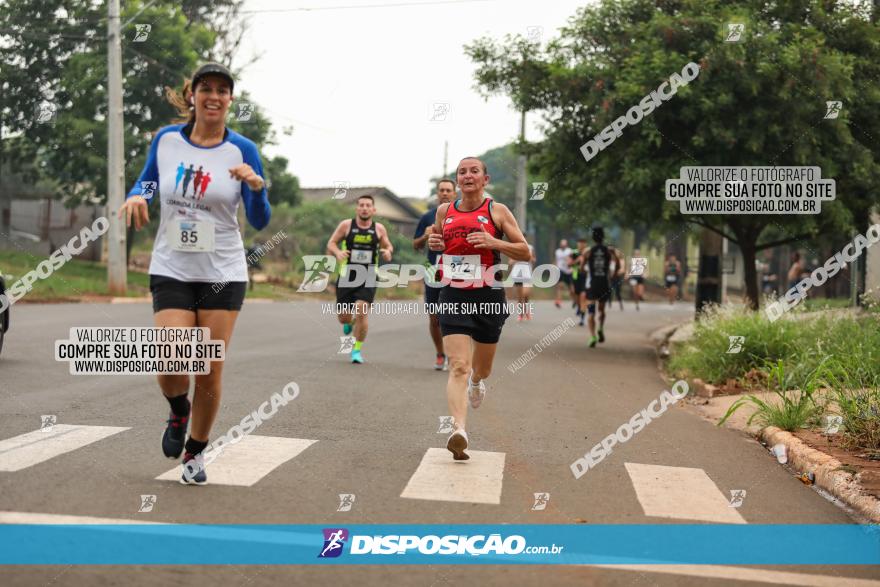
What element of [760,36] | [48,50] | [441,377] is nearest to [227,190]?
[441,377]

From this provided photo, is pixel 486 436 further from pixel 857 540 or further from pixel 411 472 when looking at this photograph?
pixel 857 540

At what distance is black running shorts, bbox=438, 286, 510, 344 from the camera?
7.25 meters

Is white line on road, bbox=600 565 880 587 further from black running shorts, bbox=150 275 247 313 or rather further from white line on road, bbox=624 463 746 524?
black running shorts, bbox=150 275 247 313

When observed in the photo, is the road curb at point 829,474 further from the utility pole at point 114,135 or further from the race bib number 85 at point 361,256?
the utility pole at point 114,135

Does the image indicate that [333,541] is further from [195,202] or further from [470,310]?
[470,310]

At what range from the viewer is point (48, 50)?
1334 inches

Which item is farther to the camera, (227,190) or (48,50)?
(48,50)

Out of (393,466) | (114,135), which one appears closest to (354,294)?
(393,466)

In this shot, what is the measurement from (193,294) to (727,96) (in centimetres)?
1096

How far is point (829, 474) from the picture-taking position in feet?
22.7

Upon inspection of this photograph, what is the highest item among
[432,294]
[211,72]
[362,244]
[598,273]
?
[211,72]

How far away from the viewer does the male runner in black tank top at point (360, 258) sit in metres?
13.0

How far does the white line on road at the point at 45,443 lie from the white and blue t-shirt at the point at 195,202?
4.97 ft

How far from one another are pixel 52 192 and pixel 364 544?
127ft
